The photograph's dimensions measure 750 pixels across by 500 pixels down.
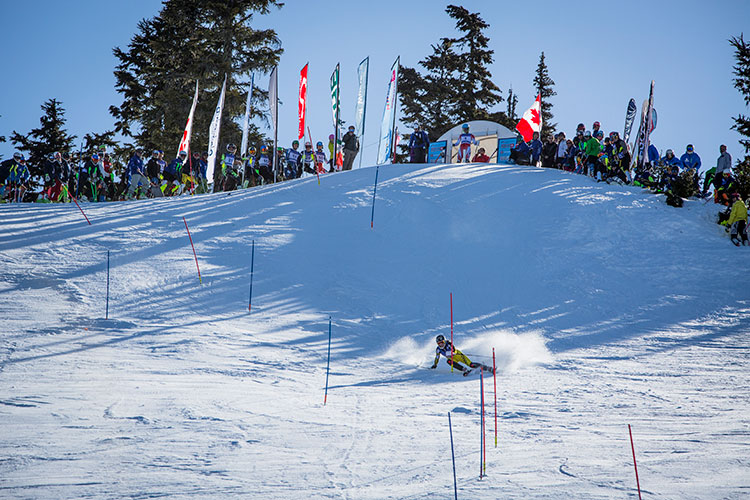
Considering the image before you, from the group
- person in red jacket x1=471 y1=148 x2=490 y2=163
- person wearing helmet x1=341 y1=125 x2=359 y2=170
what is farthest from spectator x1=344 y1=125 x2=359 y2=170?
person in red jacket x1=471 y1=148 x2=490 y2=163

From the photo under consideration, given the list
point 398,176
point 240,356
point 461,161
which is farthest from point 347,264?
point 461,161

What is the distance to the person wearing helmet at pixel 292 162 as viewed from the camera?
2220 cm

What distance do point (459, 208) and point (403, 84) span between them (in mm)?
23116

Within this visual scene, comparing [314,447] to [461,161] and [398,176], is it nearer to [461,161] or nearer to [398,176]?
[398,176]

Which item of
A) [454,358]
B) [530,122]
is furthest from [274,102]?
[454,358]

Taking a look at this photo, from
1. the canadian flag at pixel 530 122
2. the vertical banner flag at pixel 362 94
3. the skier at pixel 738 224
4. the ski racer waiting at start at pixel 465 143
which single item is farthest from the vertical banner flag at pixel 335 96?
the skier at pixel 738 224

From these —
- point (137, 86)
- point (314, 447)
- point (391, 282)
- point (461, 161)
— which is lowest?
point (314, 447)

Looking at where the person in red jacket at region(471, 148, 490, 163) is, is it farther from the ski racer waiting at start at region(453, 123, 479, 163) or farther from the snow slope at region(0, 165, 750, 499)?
the snow slope at region(0, 165, 750, 499)

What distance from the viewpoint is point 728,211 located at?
53.7ft

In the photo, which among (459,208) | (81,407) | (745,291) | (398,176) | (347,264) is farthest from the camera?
(398,176)

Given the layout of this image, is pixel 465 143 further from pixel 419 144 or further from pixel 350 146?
pixel 350 146

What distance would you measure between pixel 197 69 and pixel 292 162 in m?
12.6

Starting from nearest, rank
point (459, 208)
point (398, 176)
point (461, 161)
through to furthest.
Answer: point (459, 208) → point (398, 176) → point (461, 161)

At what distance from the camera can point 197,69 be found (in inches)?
1252
